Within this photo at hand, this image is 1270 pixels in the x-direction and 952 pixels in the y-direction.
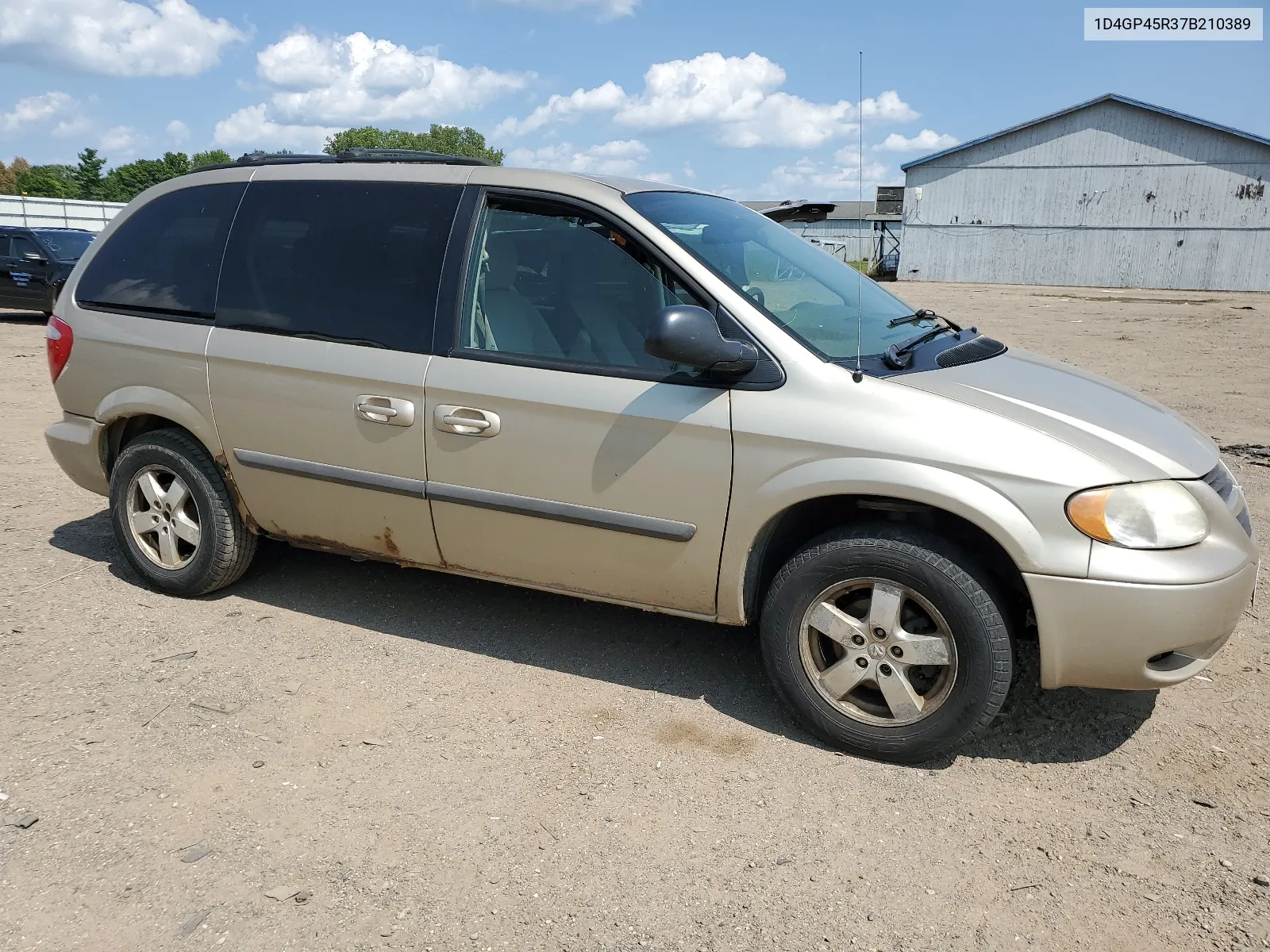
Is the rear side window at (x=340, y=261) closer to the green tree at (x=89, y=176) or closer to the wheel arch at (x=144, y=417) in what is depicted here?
the wheel arch at (x=144, y=417)

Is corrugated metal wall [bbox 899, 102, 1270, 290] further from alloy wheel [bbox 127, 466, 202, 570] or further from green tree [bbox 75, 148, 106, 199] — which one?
green tree [bbox 75, 148, 106, 199]

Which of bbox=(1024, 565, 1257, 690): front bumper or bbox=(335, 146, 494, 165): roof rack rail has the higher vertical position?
bbox=(335, 146, 494, 165): roof rack rail

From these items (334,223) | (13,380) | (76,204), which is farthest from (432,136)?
(334,223)

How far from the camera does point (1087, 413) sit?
335 centimetres

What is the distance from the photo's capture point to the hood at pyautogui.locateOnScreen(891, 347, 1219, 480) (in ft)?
10.2

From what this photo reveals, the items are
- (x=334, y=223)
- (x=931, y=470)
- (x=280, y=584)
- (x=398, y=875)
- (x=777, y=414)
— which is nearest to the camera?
(x=398, y=875)

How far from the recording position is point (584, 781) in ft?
10.7

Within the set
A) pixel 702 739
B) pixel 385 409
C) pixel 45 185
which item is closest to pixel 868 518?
pixel 702 739

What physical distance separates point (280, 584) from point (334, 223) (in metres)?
1.83

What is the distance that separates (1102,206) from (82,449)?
37.9 meters

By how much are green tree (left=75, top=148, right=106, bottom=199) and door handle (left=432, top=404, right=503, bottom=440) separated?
372ft

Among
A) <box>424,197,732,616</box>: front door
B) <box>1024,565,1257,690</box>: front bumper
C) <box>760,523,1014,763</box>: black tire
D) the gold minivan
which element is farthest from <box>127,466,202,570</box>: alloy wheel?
<box>1024,565,1257,690</box>: front bumper

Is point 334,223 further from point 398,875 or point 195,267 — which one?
point 398,875

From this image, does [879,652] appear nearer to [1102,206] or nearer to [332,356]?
[332,356]
